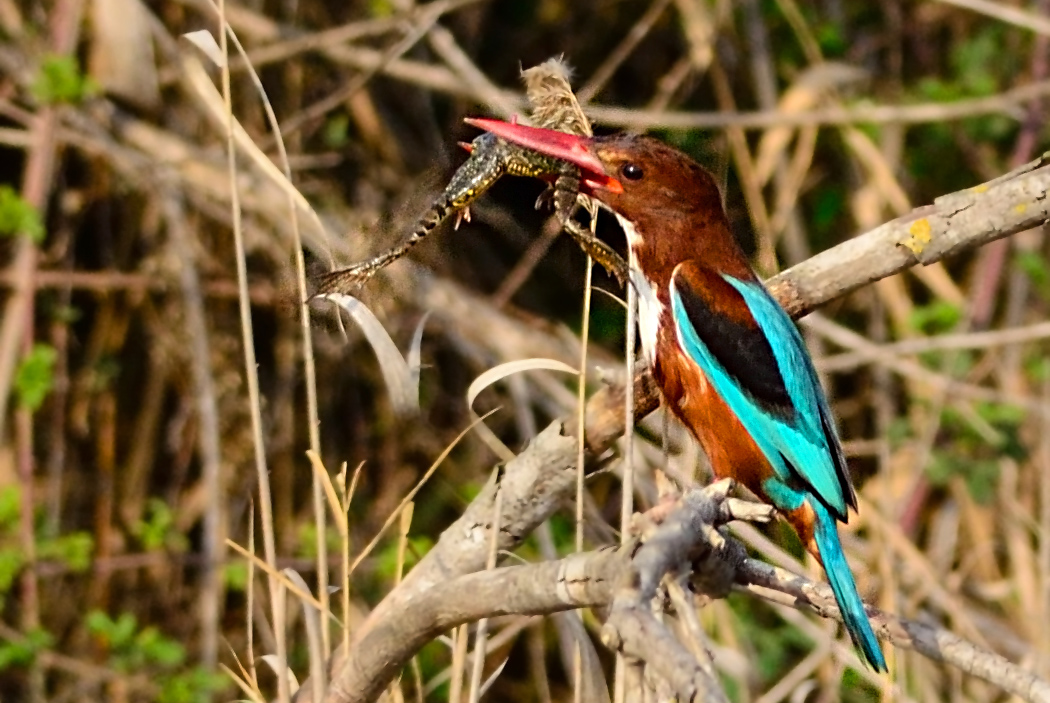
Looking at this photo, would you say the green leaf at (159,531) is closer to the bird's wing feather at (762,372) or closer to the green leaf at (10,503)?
the green leaf at (10,503)

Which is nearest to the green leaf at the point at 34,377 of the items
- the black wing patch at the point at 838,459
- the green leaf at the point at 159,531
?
the green leaf at the point at 159,531

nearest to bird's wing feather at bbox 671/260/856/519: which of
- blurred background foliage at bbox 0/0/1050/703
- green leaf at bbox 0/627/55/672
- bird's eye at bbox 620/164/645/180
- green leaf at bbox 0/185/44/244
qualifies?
bird's eye at bbox 620/164/645/180

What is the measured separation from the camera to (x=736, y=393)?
197cm

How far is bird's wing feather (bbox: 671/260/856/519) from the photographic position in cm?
191

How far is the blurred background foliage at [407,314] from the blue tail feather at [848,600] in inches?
31.0

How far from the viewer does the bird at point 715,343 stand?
6.25 ft

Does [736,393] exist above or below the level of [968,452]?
below

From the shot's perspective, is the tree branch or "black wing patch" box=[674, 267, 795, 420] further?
"black wing patch" box=[674, 267, 795, 420]

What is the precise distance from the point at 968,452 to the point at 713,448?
6.52ft

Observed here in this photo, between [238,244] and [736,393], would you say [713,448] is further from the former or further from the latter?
[238,244]

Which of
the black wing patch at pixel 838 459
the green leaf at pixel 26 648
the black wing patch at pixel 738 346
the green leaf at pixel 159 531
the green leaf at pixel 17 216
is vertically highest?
the green leaf at pixel 17 216

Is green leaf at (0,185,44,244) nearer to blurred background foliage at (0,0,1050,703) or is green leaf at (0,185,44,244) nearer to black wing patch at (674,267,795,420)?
blurred background foliage at (0,0,1050,703)

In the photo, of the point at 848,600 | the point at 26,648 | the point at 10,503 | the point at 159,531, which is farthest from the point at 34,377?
the point at 848,600

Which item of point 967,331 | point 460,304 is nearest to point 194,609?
Result: point 460,304
